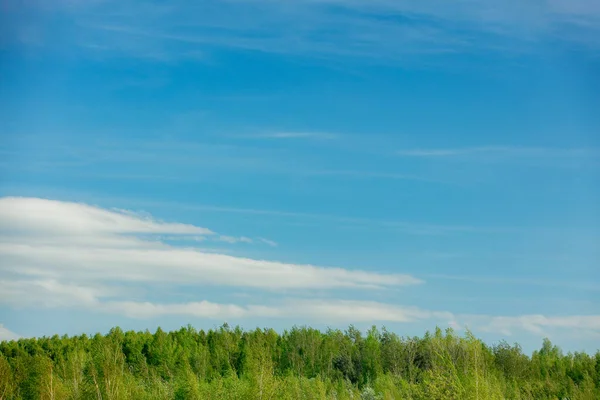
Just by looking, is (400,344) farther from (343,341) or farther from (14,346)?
(14,346)

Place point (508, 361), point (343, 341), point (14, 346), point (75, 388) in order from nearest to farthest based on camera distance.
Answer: point (75, 388) < point (508, 361) < point (14, 346) < point (343, 341)

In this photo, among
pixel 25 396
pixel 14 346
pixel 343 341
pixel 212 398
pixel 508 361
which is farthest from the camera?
pixel 343 341

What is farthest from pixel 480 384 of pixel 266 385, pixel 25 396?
pixel 25 396

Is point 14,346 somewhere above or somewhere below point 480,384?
above

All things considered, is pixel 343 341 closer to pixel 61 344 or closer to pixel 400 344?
pixel 400 344

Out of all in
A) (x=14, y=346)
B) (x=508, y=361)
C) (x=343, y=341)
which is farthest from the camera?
(x=343, y=341)

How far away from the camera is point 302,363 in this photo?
2635 inches

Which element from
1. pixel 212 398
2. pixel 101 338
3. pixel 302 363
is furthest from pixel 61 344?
pixel 212 398

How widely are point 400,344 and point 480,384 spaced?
51.3m

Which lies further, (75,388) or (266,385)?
(75,388)

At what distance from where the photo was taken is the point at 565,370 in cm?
6038

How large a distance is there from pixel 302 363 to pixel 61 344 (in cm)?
2178

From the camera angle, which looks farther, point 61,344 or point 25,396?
point 61,344

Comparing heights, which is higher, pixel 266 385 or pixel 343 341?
pixel 343 341
